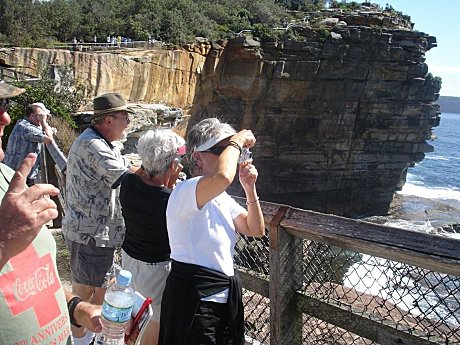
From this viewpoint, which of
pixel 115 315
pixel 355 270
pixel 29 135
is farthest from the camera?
pixel 29 135

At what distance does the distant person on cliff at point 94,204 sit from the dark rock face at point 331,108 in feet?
78.7

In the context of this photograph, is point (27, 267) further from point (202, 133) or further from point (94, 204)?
point (94, 204)

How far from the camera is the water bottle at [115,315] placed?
6.07 ft

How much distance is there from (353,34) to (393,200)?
552 inches

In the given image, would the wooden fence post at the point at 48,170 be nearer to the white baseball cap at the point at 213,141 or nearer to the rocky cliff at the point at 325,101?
the white baseball cap at the point at 213,141

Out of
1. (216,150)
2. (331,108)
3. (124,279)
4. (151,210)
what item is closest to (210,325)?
(124,279)

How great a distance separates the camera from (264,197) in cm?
3094

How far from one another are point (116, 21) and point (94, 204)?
88.2ft

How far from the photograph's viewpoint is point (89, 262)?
3.30 m

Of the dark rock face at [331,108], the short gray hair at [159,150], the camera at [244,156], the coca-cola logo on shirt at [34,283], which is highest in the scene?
the camera at [244,156]

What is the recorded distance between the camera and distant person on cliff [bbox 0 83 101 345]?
58.5 inches

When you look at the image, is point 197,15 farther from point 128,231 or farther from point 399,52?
point 128,231

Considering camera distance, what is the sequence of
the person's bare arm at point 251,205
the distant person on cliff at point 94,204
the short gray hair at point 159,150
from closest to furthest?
1. the person's bare arm at point 251,205
2. the short gray hair at point 159,150
3. the distant person on cliff at point 94,204

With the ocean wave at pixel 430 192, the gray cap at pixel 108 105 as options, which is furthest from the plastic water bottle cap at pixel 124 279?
the ocean wave at pixel 430 192
